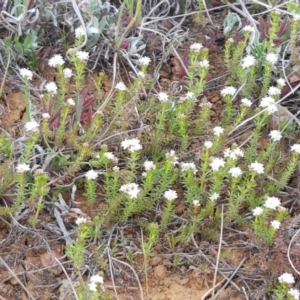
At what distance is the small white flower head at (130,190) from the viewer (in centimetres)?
203

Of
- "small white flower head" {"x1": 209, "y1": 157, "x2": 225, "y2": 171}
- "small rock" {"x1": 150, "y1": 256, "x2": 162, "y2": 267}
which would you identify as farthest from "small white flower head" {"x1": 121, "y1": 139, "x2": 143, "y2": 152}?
"small rock" {"x1": 150, "y1": 256, "x2": 162, "y2": 267}

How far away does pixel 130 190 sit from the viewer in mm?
2037

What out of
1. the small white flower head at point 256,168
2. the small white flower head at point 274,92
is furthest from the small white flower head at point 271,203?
the small white flower head at point 274,92

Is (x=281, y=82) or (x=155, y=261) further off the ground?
(x=281, y=82)

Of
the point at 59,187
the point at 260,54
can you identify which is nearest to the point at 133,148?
the point at 59,187

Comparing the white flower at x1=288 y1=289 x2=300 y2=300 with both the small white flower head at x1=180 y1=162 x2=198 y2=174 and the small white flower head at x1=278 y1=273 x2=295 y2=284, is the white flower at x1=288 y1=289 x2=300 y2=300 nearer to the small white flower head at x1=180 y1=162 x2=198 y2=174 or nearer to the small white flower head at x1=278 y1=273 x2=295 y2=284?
the small white flower head at x1=278 y1=273 x2=295 y2=284

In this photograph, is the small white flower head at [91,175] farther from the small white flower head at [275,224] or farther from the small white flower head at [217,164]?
the small white flower head at [275,224]

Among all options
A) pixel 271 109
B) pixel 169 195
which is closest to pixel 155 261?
pixel 169 195

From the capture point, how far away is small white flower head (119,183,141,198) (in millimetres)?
2027

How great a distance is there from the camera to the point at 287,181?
2.34 metres

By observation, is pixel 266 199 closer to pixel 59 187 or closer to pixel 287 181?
pixel 287 181

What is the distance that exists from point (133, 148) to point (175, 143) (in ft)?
1.12

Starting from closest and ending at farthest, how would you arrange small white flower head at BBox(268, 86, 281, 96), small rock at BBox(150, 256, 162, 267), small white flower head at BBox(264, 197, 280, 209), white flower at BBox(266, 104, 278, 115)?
small white flower head at BBox(264, 197, 280, 209) → small rock at BBox(150, 256, 162, 267) → white flower at BBox(266, 104, 278, 115) → small white flower head at BBox(268, 86, 281, 96)

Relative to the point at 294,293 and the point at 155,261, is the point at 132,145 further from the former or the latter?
the point at 294,293
